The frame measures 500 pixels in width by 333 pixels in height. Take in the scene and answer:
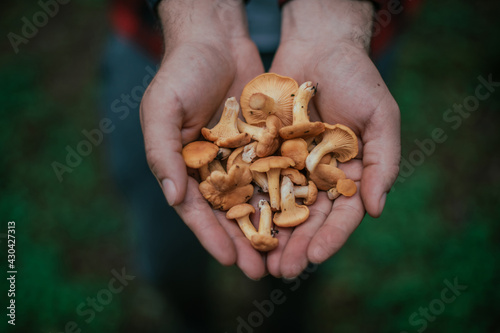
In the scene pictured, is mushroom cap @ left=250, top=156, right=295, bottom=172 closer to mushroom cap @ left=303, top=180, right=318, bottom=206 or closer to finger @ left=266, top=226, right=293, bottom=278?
mushroom cap @ left=303, top=180, right=318, bottom=206

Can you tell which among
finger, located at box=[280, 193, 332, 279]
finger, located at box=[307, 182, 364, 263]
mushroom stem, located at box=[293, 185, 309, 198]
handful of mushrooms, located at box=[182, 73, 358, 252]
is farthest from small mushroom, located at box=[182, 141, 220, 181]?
finger, located at box=[307, 182, 364, 263]

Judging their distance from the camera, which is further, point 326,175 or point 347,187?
point 326,175

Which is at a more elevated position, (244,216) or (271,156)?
(271,156)

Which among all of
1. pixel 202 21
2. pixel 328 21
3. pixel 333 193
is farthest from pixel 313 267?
pixel 202 21

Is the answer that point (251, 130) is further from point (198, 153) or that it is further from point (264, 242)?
point (264, 242)

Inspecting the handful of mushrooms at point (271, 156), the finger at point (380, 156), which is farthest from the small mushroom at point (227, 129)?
the finger at point (380, 156)

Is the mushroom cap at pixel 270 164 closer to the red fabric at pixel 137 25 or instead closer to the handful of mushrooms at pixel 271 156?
the handful of mushrooms at pixel 271 156

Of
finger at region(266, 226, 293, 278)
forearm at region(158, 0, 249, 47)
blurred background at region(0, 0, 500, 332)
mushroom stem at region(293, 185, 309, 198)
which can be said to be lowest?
blurred background at region(0, 0, 500, 332)
